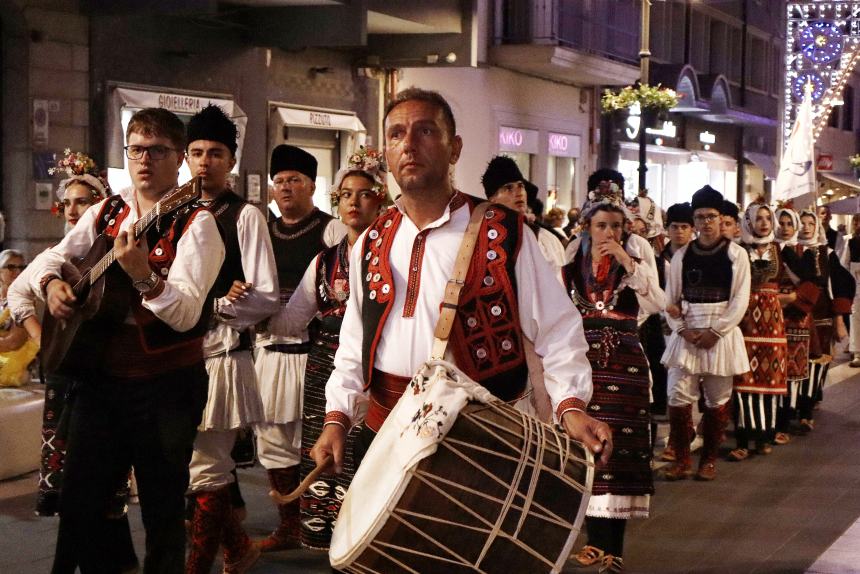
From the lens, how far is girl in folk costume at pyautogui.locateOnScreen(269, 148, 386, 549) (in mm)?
7117

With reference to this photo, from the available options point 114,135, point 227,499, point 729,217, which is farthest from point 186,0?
point 227,499

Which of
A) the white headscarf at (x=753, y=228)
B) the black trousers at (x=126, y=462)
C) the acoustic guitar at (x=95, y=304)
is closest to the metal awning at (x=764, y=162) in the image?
the white headscarf at (x=753, y=228)

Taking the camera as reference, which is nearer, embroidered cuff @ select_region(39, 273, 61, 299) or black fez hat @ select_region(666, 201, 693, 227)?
embroidered cuff @ select_region(39, 273, 61, 299)

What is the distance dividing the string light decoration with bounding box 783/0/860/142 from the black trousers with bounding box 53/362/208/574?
2527cm

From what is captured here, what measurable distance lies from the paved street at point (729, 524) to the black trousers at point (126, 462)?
1.75 metres

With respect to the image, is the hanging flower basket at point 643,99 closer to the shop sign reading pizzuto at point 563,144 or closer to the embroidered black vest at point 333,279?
the shop sign reading pizzuto at point 563,144

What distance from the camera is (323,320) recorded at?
7.25 m

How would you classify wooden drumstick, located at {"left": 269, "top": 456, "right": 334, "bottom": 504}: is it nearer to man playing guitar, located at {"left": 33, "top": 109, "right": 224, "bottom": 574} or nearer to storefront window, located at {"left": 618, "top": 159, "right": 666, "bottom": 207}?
man playing guitar, located at {"left": 33, "top": 109, "right": 224, "bottom": 574}

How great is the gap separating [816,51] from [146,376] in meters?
27.0

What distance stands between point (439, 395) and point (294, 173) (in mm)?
3863

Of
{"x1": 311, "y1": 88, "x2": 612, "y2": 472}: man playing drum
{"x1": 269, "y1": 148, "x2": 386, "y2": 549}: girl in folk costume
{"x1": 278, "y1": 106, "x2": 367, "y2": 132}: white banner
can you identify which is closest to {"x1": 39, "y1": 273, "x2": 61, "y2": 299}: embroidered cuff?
{"x1": 311, "y1": 88, "x2": 612, "y2": 472}: man playing drum

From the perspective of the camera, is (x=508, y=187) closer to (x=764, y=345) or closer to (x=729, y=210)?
(x=729, y=210)

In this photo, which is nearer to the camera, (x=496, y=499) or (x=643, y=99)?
(x=496, y=499)

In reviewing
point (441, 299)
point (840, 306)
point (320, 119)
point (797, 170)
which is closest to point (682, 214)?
point (840, 306)
